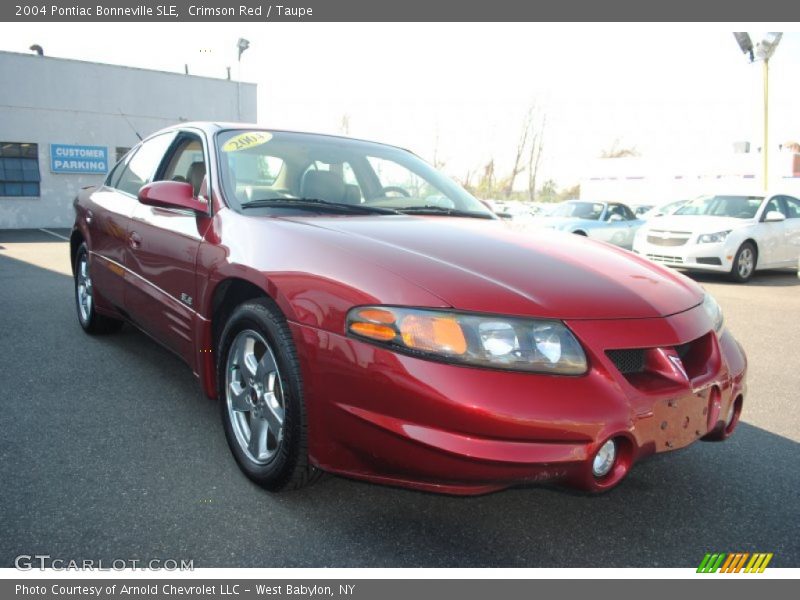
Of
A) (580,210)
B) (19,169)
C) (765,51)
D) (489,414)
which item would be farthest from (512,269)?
(19,169)

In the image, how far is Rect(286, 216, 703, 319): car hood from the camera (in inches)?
82.7

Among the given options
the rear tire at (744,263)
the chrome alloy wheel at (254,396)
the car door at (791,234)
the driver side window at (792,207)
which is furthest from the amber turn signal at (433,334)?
the driver side window at (792,207)

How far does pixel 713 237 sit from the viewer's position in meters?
10.2

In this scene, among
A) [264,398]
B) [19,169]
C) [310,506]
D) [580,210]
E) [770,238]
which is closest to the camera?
[310,506]

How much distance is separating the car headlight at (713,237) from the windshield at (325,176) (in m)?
7.65

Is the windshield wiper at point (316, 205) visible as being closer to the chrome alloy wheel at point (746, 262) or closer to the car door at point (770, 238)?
the chrome alloy wheel at point (746, 262)

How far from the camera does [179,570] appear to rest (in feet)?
6.73

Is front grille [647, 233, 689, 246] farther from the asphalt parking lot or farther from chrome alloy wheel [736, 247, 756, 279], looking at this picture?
the asphalt parking lot

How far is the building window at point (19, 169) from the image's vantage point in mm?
19031

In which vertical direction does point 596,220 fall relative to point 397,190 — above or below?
below

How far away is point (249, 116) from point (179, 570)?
22.2 m

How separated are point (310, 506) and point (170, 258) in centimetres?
148

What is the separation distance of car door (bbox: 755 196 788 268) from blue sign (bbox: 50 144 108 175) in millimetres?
17792

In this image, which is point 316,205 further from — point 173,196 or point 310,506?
point 310,506
